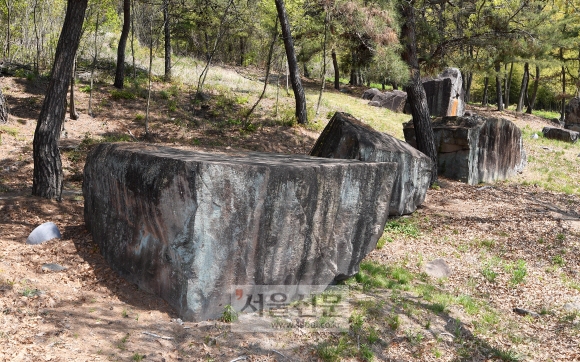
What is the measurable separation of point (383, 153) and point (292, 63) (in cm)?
653

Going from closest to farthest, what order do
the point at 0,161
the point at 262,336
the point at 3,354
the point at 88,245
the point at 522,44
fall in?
1. the point at 3,354
2. the point at 262,336
3. the point at 88,245
4. the point at 0,161
5. the point at 522,44

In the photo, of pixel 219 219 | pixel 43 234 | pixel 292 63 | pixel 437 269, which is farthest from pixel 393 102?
pixel 219 219

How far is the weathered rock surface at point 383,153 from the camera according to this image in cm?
876

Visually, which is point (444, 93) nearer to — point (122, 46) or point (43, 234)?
point (122, 46)

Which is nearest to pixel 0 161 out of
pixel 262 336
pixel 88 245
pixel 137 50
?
pixel 88 245

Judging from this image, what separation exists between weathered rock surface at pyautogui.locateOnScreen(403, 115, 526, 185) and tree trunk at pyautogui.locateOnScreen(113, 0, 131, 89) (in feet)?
27.7

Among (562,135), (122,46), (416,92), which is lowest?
(562,135)

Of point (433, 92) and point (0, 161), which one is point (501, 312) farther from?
point (433, 92)

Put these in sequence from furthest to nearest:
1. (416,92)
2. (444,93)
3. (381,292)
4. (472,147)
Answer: (444,93) < (472,147) < (416,92) < (381,292)

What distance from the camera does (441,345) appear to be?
5.67 meters

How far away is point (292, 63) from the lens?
1454 centimetres

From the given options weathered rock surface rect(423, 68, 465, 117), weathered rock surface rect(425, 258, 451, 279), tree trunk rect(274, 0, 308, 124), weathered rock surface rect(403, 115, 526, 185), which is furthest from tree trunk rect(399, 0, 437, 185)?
weathered rock surface rect(423, 68, 465, 117)

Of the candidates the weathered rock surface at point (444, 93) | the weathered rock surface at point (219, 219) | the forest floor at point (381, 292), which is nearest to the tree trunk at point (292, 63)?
the forest floor at point (381, 292)

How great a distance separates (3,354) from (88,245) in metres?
2.31
